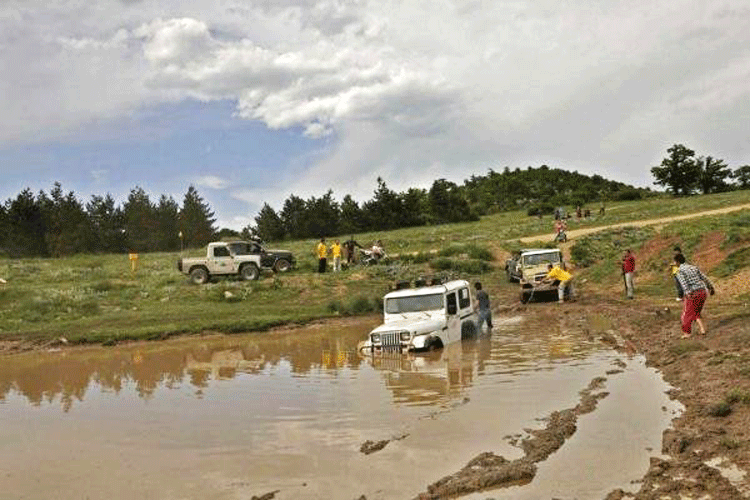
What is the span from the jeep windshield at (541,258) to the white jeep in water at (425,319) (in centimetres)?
940

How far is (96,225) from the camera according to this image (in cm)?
8981

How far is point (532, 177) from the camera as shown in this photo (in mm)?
117938

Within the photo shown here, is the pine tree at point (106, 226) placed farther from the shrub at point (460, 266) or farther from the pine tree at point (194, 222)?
the shrub at point (460, 266)

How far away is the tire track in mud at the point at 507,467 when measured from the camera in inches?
292

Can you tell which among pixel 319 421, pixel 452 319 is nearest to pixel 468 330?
pixel 452 319

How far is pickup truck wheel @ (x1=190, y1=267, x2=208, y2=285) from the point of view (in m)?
32.5

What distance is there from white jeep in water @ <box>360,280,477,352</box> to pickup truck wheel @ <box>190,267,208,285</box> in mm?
15698

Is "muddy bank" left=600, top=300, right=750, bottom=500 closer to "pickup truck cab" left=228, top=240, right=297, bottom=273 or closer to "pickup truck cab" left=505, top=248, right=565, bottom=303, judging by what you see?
"pickup truck cab" left=505, top=248, right=565, bottom=303

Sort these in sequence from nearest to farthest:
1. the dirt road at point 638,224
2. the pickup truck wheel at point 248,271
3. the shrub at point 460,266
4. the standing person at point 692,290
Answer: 1. the standing person at point 692,290
2. the pickup truck wheel at point 248,271
3. the shrub at point 460,266
4. the dirt road at point 638,224

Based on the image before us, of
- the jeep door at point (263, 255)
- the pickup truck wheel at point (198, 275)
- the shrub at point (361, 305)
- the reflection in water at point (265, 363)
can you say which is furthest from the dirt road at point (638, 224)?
the reflection in water at point (265, 363)

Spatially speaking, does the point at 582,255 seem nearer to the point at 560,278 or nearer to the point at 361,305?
the point at 560,278

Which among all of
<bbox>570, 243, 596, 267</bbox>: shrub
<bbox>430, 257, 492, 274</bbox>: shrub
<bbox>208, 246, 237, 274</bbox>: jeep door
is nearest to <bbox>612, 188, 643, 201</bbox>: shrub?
<bbox>570, 243, 596, 267</bbox>: shrub

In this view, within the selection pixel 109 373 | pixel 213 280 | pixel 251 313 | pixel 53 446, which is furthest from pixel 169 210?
pixel 53 446

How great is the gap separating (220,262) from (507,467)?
26.2 meters
